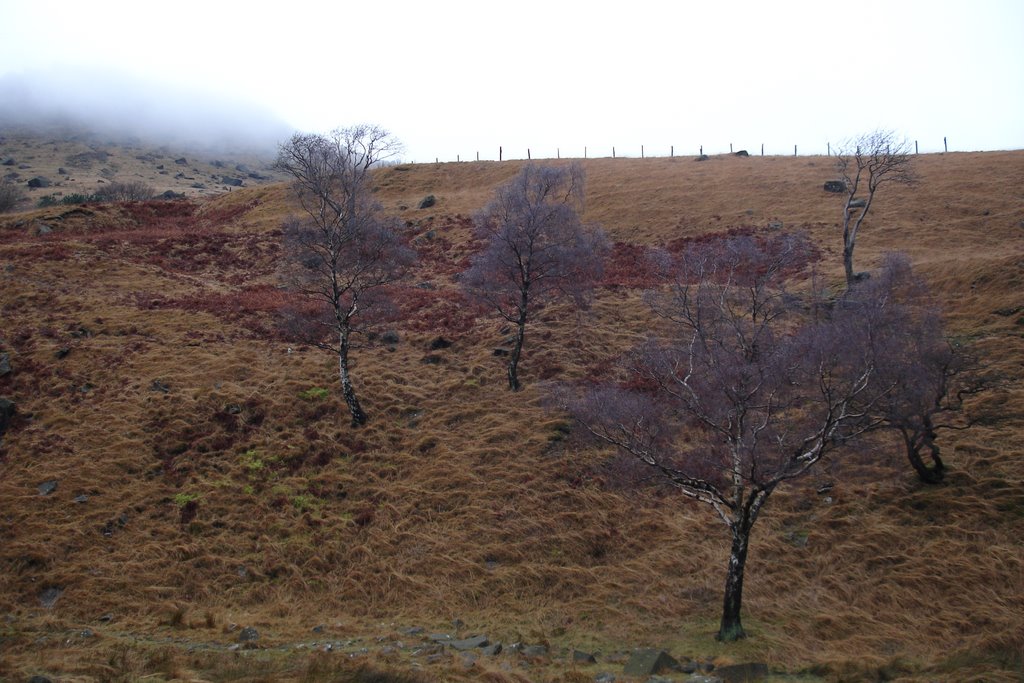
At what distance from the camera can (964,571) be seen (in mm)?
15391

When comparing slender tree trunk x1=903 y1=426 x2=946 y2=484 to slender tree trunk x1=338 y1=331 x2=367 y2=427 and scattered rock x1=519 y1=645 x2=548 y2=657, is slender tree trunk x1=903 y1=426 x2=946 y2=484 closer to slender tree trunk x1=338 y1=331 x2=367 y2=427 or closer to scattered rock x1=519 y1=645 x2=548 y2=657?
scattered rock x1=519 y1=645 x2=548 y2=657

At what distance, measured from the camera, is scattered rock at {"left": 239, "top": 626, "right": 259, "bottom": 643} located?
14364 mm

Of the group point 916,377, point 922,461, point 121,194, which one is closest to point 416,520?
point 916,377

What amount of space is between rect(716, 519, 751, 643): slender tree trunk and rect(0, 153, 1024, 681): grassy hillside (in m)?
0.49

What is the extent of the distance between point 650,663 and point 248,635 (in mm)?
9560

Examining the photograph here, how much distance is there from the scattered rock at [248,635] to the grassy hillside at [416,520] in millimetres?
309

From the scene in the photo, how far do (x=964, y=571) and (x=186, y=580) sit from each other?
69.2ft

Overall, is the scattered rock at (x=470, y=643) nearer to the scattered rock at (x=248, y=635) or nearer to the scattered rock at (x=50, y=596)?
the scattered rock at (x=248, y=635)

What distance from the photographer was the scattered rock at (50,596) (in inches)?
624

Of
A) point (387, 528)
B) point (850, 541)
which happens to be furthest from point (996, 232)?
point (387, 528)

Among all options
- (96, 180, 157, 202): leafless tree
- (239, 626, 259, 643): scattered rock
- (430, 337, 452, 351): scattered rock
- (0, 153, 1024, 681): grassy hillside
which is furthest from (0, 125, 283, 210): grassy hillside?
(239, 626, 259, 643): scattered rock

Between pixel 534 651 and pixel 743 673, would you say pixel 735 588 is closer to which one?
pixel 743 673

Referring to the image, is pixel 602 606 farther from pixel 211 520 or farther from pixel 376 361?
pixel 376 361

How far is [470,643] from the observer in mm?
14266
